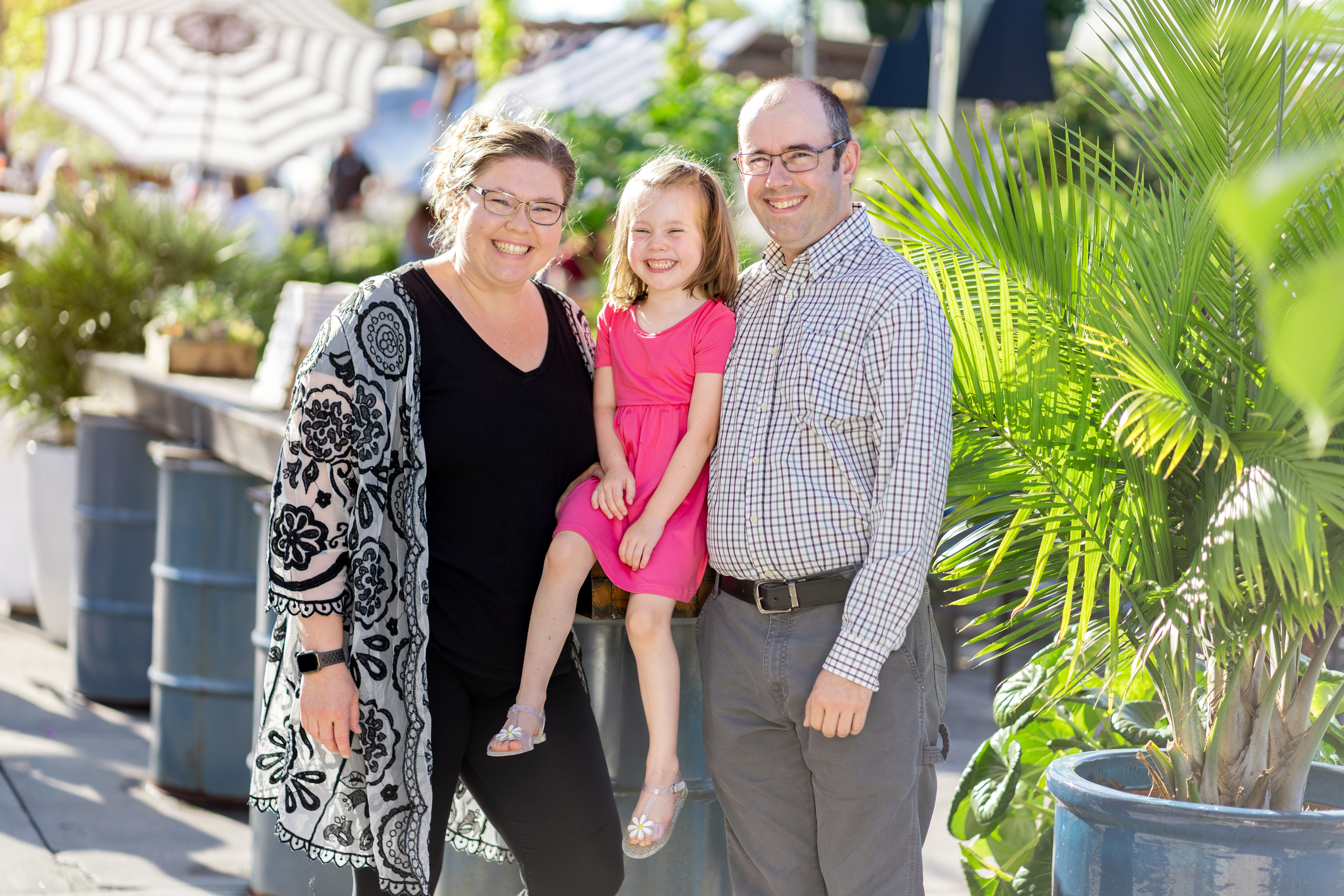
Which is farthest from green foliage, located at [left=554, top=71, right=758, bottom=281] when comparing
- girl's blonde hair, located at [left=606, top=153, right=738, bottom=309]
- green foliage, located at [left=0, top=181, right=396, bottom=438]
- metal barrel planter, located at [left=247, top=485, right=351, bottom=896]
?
girl's blonde hair, located at [left=606, top=153, right=738, bottom=309]

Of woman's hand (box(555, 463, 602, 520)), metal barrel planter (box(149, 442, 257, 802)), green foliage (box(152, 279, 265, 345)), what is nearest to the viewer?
woman's hand (box(555, 463, 602, 520))

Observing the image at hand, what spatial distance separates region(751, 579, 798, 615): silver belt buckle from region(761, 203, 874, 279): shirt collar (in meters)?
0.57

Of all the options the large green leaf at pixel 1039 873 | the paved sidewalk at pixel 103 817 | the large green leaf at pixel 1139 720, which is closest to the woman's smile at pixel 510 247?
the large green leaf at pixel 1139 720

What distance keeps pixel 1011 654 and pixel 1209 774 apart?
4391 mm

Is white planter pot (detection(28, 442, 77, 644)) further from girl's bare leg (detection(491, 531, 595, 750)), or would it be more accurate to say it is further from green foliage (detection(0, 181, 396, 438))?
girl's bare leg (detection(491, 531, 595, 750))

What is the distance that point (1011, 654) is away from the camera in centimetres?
676

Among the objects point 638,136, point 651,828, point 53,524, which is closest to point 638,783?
point 651,828

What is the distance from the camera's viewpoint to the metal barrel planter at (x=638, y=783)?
2906 mm

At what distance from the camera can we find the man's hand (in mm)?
2299

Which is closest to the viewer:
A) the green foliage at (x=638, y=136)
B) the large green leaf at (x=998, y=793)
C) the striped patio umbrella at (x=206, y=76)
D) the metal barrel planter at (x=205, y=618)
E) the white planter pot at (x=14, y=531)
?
the large green leaf at (x=998, y=793)

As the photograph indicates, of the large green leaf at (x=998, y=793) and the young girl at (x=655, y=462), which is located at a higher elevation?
the young girl at (x=655, y=462)

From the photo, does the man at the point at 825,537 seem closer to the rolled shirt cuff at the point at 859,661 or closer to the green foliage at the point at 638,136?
the rolled shirt cuff at the point at 859,661

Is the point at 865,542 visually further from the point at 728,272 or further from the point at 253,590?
the point at 253,590

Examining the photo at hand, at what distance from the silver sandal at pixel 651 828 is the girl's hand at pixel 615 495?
533mm
